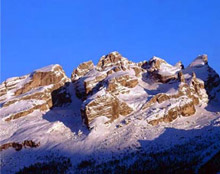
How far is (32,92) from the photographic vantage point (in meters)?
140

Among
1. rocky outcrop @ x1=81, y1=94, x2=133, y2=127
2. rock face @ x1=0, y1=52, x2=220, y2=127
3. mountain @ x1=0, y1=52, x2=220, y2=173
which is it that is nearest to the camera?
mountain @ x1=0, y1=52, x2=220, y2=173

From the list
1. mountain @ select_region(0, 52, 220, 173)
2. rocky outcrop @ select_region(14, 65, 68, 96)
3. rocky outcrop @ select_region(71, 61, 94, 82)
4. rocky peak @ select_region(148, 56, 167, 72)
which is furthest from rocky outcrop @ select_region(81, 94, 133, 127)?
rocky outcrop @ select_region(71, 61, 94, 82)

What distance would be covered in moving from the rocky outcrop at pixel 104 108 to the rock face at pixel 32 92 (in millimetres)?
22767

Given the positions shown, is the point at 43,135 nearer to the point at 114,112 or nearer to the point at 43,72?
the point at 114,112

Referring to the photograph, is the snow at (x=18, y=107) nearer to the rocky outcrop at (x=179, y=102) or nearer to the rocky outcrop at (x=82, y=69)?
the rocky outcrop at (x=82, y=69)

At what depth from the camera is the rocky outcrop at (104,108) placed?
375 ft

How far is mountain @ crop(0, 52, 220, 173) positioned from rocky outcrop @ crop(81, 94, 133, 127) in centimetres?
21

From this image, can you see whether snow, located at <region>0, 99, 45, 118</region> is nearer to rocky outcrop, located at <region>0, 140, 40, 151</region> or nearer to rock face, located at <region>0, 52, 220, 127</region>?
rock face, located at <region>0, 52, 220, 127</region>

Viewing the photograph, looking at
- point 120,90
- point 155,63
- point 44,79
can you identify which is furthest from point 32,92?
point 155,63

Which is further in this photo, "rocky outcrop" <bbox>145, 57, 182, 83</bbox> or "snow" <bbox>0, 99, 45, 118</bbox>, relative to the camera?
"rocky outcrop" <bbox>145, 57, 182, 83</bbox>

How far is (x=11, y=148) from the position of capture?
355 ft

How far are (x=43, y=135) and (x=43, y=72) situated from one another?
4327 centimetres

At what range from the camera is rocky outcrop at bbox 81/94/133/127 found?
11419 centimetres

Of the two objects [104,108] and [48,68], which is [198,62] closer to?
[104,108]
